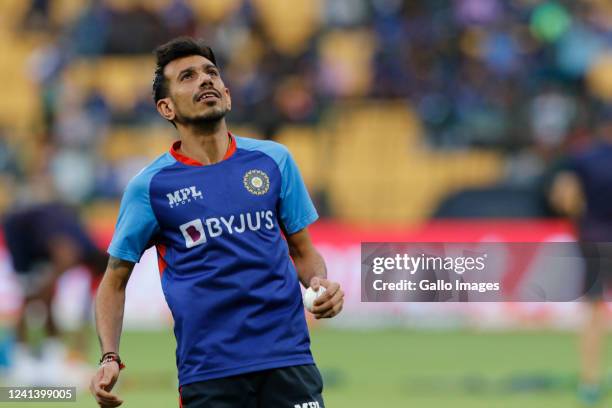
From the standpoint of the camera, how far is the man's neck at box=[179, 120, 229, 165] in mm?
5883

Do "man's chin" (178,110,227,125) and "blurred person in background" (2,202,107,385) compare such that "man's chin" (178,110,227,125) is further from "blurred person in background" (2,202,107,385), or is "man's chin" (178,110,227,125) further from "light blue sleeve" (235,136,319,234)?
"blurred person in background" (2,202,107,385)

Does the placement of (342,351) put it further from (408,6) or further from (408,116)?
(408,6)

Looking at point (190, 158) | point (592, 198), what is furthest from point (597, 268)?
point (190, 158)

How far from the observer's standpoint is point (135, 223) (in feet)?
18.9

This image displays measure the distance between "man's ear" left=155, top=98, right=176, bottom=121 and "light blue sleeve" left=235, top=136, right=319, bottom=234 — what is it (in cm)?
31

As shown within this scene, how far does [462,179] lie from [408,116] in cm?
171

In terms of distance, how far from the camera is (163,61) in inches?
236

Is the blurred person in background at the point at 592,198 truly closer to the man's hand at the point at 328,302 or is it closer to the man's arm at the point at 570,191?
the man's arm at the point at 570,191

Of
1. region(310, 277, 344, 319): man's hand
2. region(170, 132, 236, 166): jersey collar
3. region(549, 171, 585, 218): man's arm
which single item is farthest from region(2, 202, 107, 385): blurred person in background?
region(310, 277, 344, 319): man's hand

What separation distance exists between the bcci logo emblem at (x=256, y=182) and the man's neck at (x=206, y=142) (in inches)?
6.5

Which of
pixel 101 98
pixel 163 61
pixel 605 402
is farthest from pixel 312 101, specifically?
pixel 163 61

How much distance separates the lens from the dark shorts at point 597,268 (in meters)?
8.99

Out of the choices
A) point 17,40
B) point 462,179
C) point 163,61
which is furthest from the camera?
point 17,40

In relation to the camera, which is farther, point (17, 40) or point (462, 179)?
point (17, 40)
